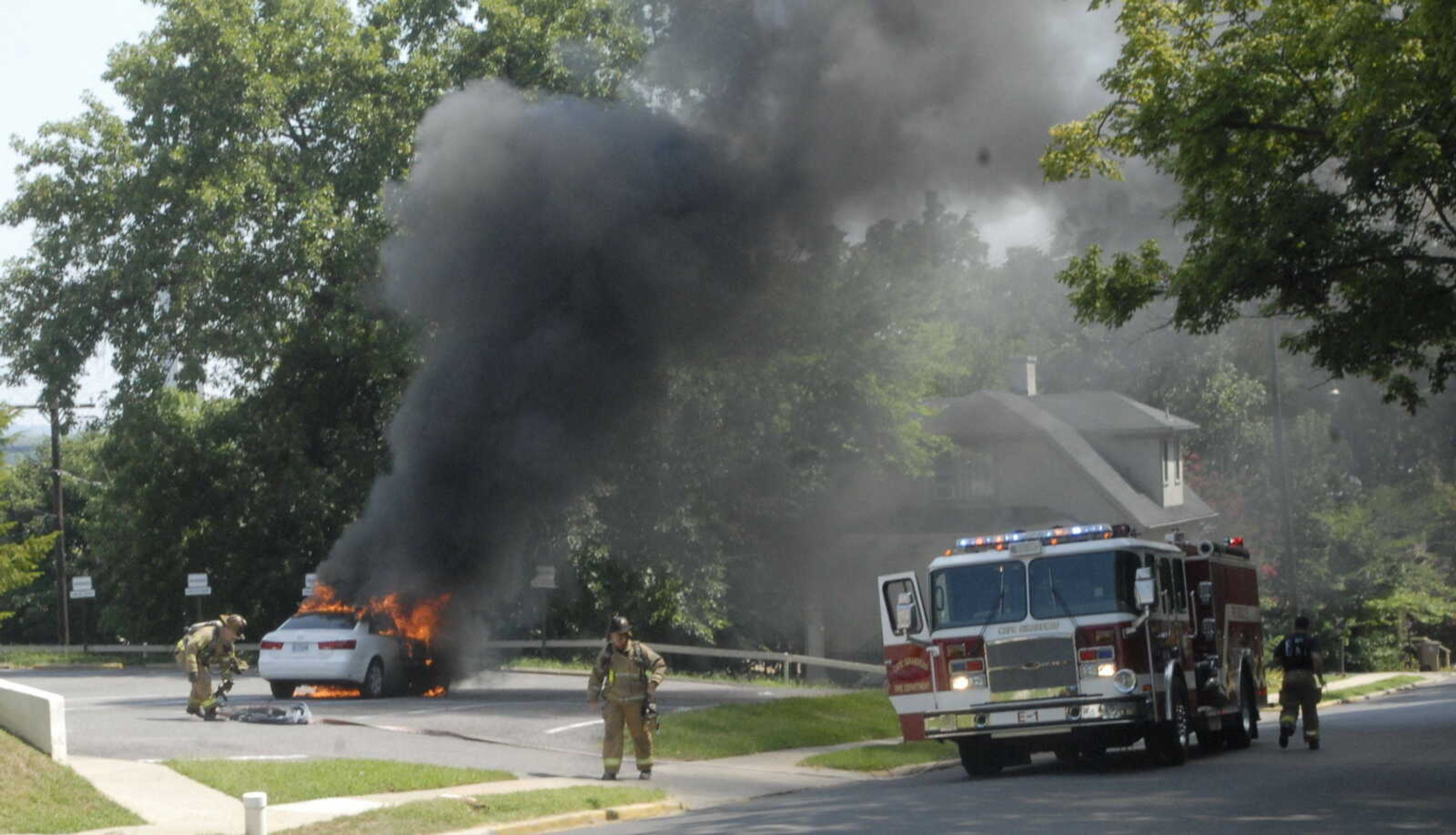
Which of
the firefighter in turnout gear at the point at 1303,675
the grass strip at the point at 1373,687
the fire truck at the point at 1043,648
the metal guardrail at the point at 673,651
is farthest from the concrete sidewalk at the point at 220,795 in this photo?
the grass strip at the point at 1373,687

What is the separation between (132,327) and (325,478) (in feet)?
17.7

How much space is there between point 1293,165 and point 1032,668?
7.73 meters

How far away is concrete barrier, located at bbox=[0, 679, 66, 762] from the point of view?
14352mm

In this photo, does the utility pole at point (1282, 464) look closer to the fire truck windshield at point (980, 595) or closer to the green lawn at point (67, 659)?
the fire truck windshield at point (980, 595)

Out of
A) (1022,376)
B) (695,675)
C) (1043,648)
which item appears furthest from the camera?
(1022,376)

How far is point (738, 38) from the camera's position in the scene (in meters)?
23.8

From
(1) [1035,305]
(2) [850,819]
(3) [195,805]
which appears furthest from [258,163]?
(1) [1035,305]

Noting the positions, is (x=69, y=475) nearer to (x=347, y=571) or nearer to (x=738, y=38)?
(x=347, y=571)

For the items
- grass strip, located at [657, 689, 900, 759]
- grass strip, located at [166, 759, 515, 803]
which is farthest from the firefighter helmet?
grass strip, located at [657, 689, 900, 759]

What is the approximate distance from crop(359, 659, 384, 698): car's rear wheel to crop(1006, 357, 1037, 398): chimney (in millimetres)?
29738

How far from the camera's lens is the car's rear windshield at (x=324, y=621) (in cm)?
2323

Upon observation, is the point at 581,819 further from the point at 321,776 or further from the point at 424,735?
the point at 424,735

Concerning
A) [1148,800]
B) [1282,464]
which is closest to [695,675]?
[1282,464]

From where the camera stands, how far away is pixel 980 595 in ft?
54.0
